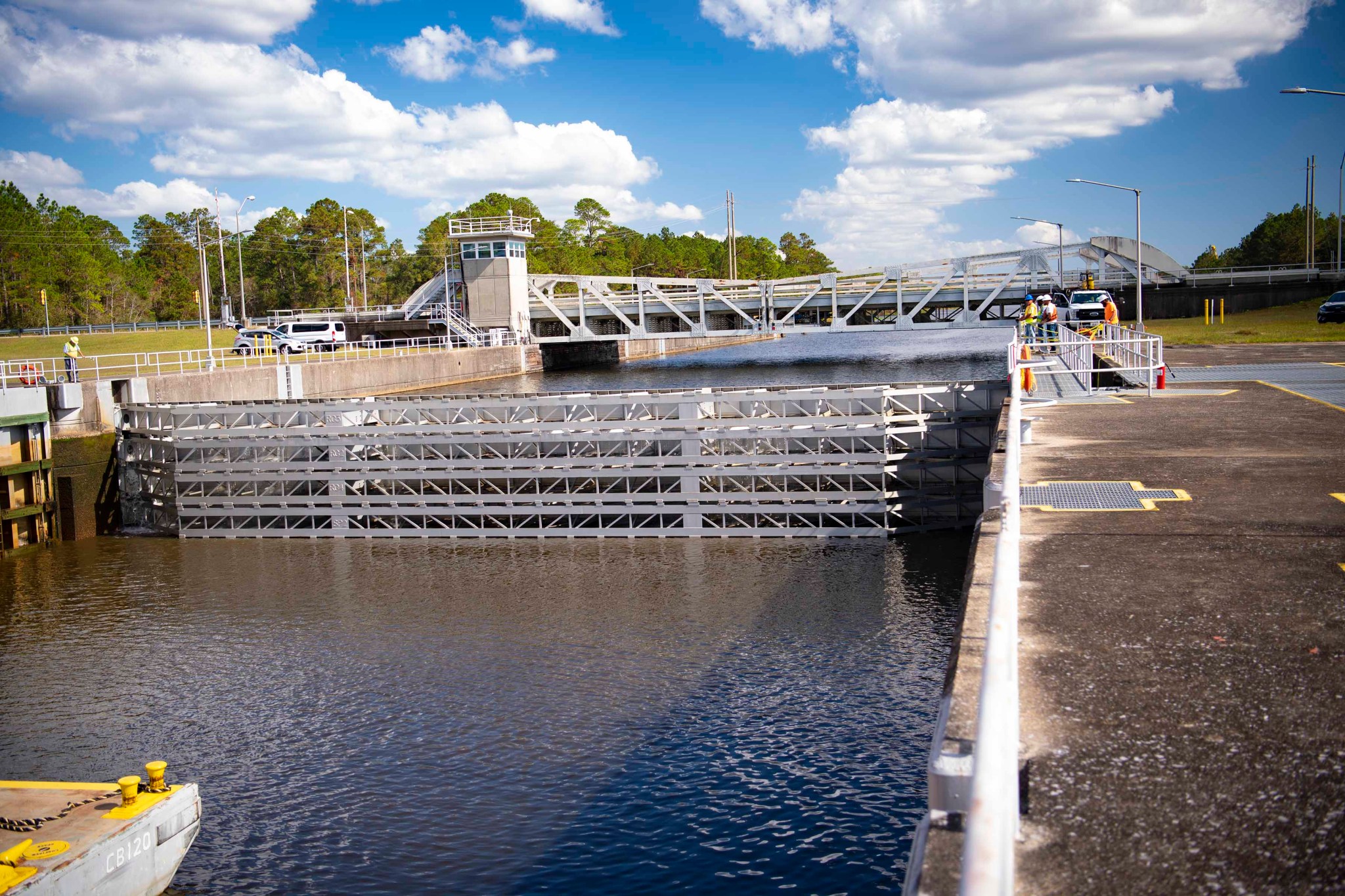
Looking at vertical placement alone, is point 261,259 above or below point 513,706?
above

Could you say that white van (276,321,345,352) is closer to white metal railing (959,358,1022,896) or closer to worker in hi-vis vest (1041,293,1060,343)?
worker in hi-vis vest (1041,293,1060,343)

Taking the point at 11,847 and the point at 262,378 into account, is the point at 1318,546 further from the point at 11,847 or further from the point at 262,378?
the point at 262,378

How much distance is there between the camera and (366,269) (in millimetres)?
162000

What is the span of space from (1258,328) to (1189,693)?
58.2 m

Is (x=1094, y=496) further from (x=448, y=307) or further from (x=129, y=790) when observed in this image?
(x=448, y=307)

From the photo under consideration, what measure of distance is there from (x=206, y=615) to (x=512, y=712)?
1037 cm

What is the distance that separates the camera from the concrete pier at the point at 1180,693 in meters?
4.71

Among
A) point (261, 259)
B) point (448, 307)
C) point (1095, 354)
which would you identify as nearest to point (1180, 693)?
point (1095, 354)

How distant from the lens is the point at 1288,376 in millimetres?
28922

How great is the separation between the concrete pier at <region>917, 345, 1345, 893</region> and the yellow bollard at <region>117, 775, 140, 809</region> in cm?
832

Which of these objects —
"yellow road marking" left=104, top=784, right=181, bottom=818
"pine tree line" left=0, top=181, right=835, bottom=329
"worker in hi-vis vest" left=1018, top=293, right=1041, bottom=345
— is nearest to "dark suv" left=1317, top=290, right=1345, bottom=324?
"worker in hi-vis vest" left=1018, top=293, right=1041, bottom=345

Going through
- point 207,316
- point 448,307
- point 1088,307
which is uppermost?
point 448,307

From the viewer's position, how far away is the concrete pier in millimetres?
4715

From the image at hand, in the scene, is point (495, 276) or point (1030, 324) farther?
point (495, 276)
